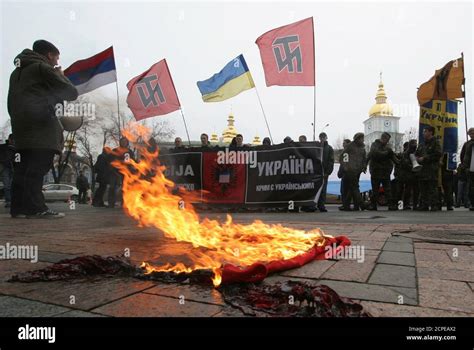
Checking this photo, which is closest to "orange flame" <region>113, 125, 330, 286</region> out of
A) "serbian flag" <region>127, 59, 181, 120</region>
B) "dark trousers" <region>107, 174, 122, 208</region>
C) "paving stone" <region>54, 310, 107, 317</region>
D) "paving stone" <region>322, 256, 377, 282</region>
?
"paving stone" <region>322, 256, 377, 282</region>

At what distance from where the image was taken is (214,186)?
10.2m

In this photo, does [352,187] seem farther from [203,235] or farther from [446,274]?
[446,274]

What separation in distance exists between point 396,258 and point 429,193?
24.5 ft

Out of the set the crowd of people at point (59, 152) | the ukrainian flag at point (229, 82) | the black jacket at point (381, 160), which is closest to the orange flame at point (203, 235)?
the crowd of people at point (59, 152)

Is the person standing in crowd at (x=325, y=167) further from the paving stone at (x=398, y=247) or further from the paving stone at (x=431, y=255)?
the paving stone at (x=431, y=255)

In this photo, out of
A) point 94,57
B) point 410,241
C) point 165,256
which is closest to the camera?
point 165,256

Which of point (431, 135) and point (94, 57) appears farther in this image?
point (94, 57)

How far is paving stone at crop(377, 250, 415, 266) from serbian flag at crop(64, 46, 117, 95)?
933 centimetres

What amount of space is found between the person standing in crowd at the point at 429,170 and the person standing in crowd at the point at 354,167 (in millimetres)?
1437

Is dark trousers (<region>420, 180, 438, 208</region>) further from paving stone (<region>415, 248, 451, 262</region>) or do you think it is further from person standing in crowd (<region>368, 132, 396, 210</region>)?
paving stone (<region>415, 248, 451, 262</region>)
